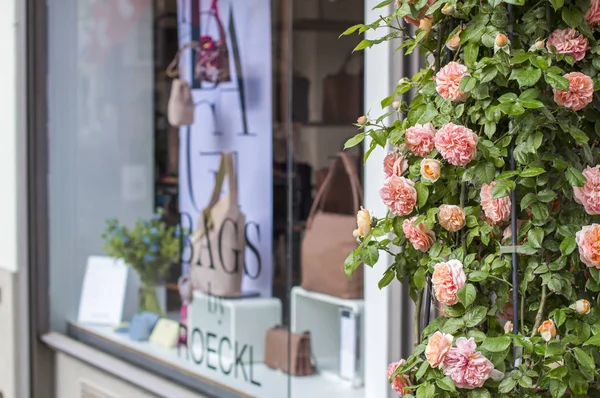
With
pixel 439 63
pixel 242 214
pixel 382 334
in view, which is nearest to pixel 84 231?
pixel 242 214

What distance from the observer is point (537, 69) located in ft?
4.01

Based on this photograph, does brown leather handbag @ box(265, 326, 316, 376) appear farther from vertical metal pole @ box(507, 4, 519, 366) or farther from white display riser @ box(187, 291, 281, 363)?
vertical metal pole @ box(507, 4, 519, 366)

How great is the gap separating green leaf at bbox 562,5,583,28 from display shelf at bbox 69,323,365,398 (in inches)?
55.3

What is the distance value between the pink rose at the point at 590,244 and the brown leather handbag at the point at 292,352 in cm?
157

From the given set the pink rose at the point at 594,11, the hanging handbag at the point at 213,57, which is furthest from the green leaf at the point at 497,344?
the hanging handbag at the point at 213,57

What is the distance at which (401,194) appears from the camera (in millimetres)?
1343

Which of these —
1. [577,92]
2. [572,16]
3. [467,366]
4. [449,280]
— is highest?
[572,16]

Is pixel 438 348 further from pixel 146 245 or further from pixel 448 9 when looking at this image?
pixel 146 245

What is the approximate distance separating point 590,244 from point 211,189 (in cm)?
204

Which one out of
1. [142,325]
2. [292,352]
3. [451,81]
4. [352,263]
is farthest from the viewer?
[142,325]

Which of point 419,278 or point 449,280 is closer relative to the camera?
point 449,280

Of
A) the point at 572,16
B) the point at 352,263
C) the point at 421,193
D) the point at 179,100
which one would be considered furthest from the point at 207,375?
the point at 572,16

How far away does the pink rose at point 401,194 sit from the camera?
1.34 metres

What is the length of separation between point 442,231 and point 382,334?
2.94ft
